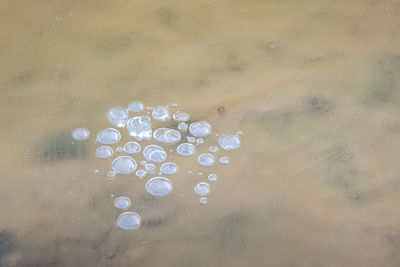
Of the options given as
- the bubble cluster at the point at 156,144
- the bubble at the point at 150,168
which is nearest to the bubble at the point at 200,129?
the bubble cluster at the point at 156,144

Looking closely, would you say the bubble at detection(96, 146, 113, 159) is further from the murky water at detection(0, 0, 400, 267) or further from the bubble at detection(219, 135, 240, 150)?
the bubble at detection(219, 135, 240, 150)

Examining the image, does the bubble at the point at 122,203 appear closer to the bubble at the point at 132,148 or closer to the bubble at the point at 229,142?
the bubble at the point at 132,148

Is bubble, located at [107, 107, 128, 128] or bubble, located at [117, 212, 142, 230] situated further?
bubble, located at [107, 107, 128, 128]

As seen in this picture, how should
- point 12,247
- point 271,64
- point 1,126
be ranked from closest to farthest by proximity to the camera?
point 12,247, point 1,126, point 271,64

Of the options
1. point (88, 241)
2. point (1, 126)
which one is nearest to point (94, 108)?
point (1, 126)

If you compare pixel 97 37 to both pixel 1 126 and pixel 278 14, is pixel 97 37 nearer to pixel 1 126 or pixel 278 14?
pixel 1 126

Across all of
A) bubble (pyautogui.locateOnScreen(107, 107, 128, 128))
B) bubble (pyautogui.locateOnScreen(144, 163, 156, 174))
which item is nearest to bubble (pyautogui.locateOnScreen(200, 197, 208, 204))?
bubble (pyautogui.locateOnScreen(144, 163, 156, 174))

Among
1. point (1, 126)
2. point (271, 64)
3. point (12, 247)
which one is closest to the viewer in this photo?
point (12, 247)

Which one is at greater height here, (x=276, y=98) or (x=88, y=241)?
(x=276, y=98)
